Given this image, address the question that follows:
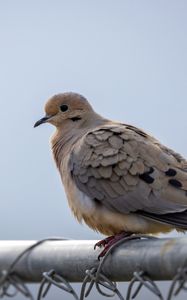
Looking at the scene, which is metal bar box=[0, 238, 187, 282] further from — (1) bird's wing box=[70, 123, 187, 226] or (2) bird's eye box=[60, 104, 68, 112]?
(2) bird's eye box=[60, 104, 68, 112]

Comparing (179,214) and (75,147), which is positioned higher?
(75,147)

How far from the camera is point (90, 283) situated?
8.40 ft

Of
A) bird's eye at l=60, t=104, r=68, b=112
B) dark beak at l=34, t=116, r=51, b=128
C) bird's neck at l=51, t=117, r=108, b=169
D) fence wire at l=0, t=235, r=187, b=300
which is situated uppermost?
bird's eye at l=60, t=104, r=68, b=112

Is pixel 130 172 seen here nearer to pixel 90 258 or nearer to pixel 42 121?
pixel 90 258

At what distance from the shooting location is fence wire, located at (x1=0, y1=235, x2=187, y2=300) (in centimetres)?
199

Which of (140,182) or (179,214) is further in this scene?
(140,182)

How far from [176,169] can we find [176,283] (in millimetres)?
1683

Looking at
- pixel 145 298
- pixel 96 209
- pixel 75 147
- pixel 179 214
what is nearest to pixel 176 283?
pixel 179 214

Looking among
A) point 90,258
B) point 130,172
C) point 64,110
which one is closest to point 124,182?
point 130,172

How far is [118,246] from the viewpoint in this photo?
249cm

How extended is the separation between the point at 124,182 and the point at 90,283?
1.15 metres

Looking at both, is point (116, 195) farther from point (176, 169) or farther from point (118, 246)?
point (118, 246)

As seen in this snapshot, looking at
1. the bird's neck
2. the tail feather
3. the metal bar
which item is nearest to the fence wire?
the metal bar

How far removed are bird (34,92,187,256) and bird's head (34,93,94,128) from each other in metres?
0.66
